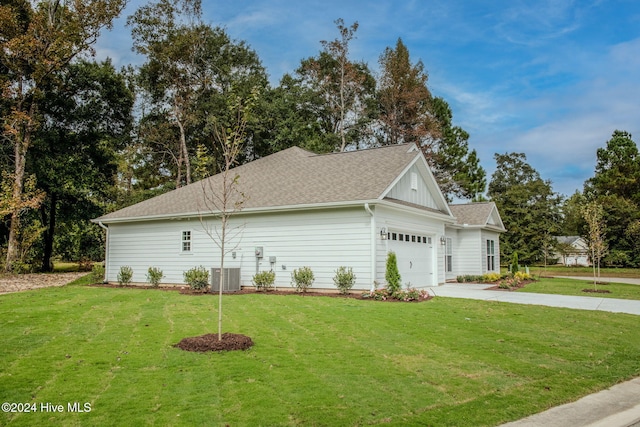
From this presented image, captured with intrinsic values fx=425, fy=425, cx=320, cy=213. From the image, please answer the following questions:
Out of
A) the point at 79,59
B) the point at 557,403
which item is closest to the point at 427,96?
the point at 79,59

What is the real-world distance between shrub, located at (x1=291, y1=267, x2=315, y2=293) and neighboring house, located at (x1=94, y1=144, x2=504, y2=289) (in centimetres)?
33

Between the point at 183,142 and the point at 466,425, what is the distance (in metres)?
29.1

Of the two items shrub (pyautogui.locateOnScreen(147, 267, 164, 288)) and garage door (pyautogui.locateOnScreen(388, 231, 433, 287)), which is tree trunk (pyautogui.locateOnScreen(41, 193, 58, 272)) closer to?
shrub (pyautogui.locateOnScreen(147, 267, 164, 288))

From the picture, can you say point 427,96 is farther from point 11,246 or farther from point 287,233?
point 11,246

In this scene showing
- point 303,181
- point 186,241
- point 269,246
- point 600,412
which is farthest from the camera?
point 186,241

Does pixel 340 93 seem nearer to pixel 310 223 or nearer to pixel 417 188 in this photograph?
pixel 417 188

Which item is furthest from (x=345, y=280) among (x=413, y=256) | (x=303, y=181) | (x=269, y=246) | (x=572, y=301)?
(x=572, y=301)

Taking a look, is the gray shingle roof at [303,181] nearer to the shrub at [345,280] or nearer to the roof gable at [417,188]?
the roof gable at [417,188]

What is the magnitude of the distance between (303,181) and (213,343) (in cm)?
1092

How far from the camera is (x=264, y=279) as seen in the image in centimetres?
1466

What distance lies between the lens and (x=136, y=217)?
18.5 meters

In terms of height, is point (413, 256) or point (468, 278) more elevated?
point (413, 256)

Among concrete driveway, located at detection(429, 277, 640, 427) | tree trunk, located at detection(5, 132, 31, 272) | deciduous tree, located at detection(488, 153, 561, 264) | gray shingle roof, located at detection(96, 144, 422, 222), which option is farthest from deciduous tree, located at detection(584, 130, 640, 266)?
tree trunk, located at detection(5, 132, 31, 272)

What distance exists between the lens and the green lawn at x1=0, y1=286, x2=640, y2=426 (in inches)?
166
